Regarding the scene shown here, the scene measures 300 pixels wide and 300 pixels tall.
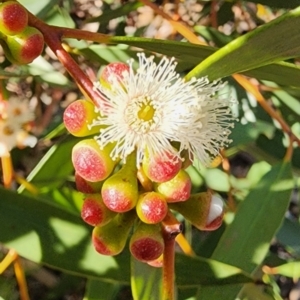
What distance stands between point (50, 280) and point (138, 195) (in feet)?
2.64

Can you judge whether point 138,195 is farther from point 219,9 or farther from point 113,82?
point 219,9

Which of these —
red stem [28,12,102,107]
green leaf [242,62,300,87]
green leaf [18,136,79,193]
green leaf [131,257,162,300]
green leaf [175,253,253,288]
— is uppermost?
red stem [28,12,102,107]

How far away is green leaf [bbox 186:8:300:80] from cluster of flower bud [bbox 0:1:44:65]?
134 mm

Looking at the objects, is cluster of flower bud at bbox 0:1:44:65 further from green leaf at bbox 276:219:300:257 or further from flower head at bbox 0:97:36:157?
green leaf at bbox 276:219:300:257

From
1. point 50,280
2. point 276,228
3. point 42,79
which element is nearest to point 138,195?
point 276,228

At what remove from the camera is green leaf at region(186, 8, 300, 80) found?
1.71 ft

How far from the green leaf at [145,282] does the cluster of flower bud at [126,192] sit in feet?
0.28

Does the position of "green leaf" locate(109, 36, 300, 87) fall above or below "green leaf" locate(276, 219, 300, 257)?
above

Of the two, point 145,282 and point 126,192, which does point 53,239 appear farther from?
point 126,192

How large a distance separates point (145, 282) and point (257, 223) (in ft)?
0.79

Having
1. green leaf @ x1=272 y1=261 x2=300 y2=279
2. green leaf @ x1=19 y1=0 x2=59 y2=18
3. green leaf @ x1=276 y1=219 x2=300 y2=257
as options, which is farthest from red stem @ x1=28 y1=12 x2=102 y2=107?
green leaf @ x1=276 y1=219 x2=300 y2=257

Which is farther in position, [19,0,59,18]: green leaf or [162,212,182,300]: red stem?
[19,0,59,18]: green leaf

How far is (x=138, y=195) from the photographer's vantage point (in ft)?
1.85

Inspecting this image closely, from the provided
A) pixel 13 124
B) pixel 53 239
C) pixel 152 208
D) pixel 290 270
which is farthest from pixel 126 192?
pixel 290 270
